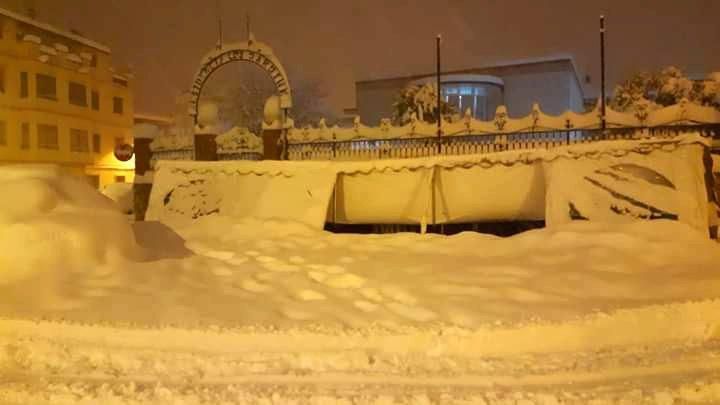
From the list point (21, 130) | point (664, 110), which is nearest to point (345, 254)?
point (664, 110)

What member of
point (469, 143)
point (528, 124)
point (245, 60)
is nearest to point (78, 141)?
point (245, 60)

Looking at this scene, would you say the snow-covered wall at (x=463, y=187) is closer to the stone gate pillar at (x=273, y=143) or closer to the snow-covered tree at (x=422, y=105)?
the stone gate pillar at (x=273, y=143)

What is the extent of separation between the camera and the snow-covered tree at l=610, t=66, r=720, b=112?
15.7 metres

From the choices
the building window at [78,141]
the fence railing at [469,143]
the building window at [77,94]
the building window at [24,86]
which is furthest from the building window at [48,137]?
the fence railing at [469,143]

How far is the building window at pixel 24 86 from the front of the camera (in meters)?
27.0

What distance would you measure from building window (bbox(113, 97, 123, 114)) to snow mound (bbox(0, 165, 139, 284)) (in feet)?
95.3

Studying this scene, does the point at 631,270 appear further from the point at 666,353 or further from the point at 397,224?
the point at 397,224

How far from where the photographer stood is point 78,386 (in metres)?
4.05

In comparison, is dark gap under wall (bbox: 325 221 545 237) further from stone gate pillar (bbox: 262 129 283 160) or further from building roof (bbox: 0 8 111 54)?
building roof (bbox: 0 8 111 54)

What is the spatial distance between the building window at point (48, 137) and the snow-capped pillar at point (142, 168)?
15077 mm

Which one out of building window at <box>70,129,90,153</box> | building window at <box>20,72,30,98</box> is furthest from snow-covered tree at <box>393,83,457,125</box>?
building window at <box>20,72,30,98</box>

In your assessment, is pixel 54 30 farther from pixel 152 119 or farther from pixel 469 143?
pixel 469 143

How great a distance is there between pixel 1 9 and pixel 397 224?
81.1ft

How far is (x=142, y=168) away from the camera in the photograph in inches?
606
